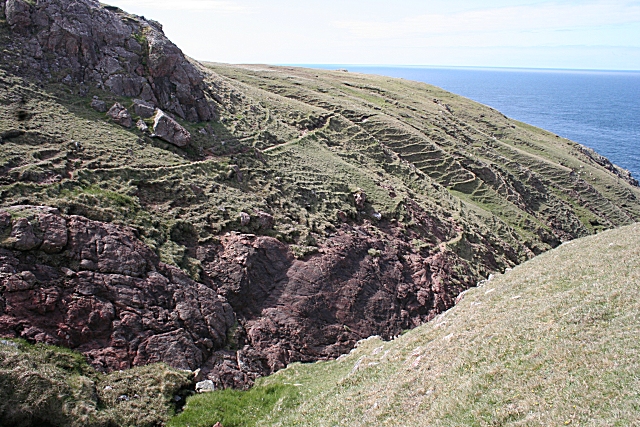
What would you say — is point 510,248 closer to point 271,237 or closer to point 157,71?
point 271,237

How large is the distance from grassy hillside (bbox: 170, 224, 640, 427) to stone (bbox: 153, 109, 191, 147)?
1767cm

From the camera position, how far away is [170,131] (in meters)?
27.6

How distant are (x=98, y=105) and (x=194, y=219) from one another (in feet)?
39.8

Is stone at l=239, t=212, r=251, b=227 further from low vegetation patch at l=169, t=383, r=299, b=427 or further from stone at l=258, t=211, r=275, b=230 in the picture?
low vegetation patch at l=169, t=383, r=299, b=427

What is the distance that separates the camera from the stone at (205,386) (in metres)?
15.4

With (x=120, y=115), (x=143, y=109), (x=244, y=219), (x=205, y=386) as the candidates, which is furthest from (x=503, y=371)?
(x=143, y=109)

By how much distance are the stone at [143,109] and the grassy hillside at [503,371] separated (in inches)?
810

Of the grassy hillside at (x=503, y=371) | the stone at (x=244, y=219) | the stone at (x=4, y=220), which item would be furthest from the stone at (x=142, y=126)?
the grassy hillside at (x=503, y=371)

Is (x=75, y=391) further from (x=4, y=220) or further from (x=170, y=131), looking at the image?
(x=170, y=131)

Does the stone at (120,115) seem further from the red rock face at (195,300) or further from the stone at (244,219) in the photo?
the red rock face at (195,300)

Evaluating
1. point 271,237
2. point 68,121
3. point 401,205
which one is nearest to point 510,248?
point 401,205

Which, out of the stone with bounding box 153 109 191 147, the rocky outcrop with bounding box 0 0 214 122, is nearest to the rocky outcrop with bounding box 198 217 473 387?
the stone with bounding box 153 109 191 147

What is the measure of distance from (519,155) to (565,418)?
229ft

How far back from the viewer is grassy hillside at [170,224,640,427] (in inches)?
333
